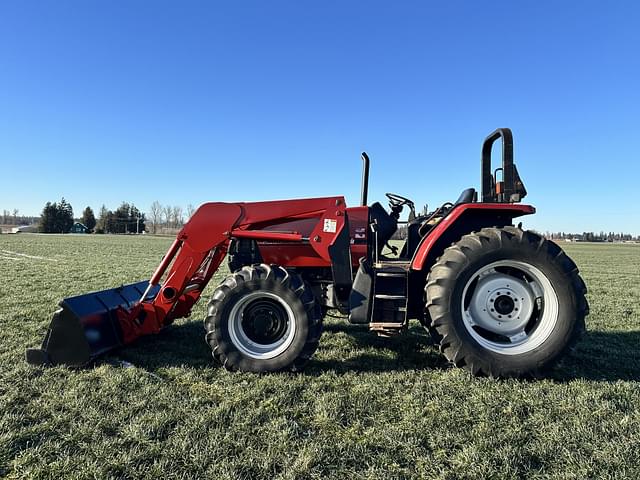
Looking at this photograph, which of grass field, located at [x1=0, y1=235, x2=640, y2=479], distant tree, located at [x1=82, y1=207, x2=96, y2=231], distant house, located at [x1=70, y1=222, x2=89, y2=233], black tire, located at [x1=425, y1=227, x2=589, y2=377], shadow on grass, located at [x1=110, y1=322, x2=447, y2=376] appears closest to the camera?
grass field, located at [x1=0, y1=235, x2=640, y2=479]

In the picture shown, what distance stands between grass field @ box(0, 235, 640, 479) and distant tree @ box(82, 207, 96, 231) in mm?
100331

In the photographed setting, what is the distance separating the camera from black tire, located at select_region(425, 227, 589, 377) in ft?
13.1

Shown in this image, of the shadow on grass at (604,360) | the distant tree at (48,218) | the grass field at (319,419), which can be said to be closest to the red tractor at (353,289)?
the grass field at (319,419)

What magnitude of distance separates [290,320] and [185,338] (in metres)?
1.96

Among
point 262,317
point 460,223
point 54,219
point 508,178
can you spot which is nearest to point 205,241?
point 262,317

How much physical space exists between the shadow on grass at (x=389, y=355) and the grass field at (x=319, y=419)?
3 cm

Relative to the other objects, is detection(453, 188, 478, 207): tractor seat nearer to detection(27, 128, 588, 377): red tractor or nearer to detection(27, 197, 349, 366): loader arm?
detection(27, 128, 588, 377): red tractor

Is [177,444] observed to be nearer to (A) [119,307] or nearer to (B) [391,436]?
(B) [391,436]

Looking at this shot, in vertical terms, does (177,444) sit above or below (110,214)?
below

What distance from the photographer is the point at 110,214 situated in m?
92.8

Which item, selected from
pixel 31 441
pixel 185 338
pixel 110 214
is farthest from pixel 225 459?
pixel 110 214

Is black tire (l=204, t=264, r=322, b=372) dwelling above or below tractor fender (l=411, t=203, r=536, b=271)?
below

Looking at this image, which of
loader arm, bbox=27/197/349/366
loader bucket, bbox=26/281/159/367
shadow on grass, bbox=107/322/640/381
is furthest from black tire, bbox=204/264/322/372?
loader bucket, bbox=26/281/159/367

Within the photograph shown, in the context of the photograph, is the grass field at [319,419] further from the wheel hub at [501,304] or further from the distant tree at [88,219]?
the distant tree at [88,219]
